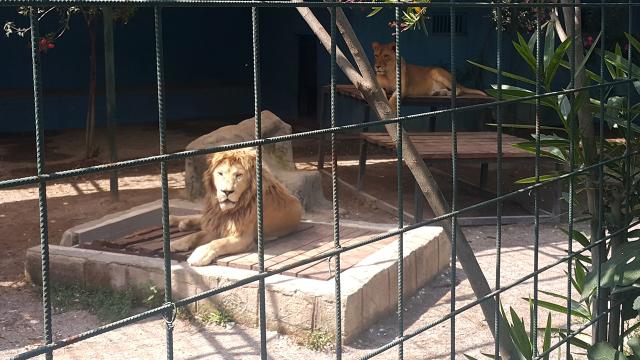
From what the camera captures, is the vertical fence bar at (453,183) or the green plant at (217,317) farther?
the green plant at (217,317)

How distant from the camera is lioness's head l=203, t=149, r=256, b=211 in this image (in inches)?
217

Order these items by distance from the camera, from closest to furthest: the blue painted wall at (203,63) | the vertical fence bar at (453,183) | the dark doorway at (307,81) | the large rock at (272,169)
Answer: the vertical fence bar at (453,183), the large rock at (272,169), the blue painted wall at (203,63), the dark doorway at (307,81)

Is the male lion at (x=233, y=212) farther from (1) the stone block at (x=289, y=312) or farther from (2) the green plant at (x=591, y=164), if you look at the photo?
(2) the green plant at (x=591, y=164)

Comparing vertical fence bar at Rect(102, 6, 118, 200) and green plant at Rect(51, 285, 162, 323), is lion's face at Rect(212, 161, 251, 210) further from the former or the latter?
vertical fence bar at Rect(102, 6, 118, 200)

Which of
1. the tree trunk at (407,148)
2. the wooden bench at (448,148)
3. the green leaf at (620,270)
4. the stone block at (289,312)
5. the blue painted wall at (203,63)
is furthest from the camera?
the blue painted wall at (203,63)

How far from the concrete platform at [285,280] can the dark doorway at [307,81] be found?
8.54 m

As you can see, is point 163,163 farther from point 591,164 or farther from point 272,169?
point 272,169

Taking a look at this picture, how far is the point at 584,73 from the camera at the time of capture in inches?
129

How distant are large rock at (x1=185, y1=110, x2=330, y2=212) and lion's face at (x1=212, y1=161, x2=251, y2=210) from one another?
5.93ft

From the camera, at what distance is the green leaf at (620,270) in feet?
9.87

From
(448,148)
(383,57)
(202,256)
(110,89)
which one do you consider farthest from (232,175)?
(383,57)

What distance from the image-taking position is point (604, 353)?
10.4 feet

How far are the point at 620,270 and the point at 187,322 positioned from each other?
2.82m

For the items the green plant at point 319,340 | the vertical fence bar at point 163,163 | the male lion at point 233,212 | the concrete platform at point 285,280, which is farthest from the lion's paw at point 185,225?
the vertical fence bar at point 163,163
